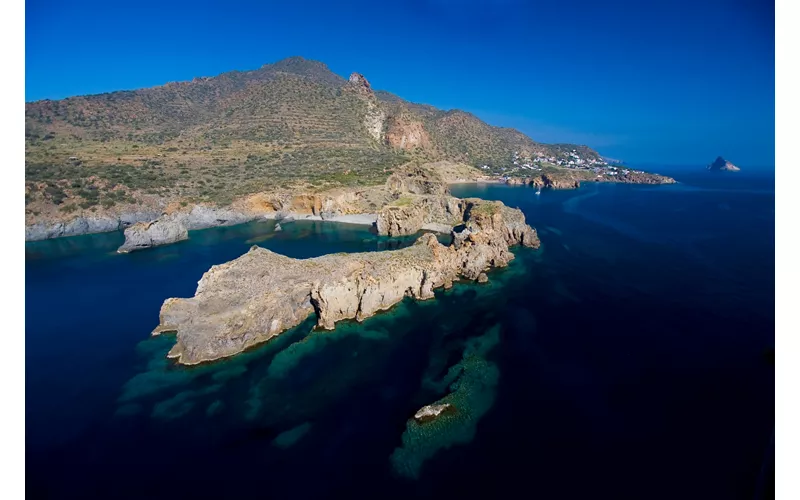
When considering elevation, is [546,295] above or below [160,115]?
below

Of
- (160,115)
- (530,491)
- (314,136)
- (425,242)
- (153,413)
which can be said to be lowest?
(530,491)

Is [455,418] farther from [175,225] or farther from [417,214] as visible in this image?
[175,225]

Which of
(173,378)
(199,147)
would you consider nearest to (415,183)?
(199,147)

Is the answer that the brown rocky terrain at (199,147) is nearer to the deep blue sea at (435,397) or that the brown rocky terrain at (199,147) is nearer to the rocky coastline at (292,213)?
the rocky coastline at (292,213)

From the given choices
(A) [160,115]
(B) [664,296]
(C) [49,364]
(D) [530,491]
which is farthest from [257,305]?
(A) [160,115]

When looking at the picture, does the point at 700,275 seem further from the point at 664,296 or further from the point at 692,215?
the point at 692,215

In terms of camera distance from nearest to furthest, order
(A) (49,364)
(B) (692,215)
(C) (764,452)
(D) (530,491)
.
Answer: (D) (530,491)
(C) (764,452)
(A) (49,364)
(B) (692,215)
